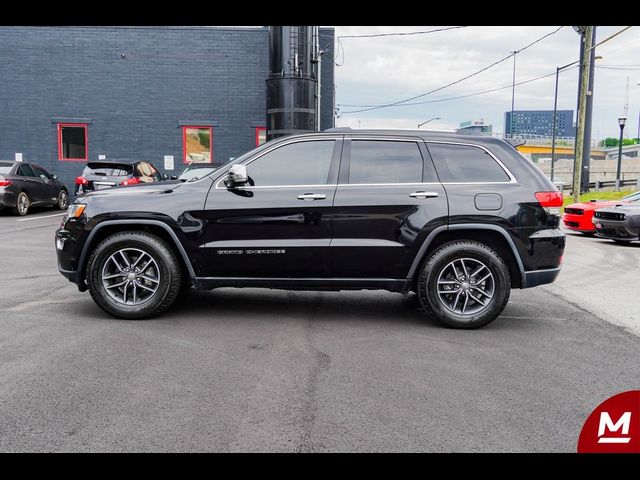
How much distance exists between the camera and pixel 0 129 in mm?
22922

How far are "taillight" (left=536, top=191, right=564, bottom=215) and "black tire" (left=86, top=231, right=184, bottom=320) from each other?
3.53 m

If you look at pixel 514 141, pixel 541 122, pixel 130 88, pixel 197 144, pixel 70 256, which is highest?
pixel 541 122

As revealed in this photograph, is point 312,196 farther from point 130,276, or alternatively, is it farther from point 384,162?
point 130,276

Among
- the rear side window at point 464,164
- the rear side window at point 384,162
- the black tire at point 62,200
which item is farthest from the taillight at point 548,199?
the black tire at point 62,200

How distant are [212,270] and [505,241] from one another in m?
2.83

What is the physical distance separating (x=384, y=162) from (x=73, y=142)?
792 inches

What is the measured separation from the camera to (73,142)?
23.0 metres

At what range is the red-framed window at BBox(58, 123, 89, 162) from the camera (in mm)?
22906

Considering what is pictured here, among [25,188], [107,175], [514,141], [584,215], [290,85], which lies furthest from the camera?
[25,188]

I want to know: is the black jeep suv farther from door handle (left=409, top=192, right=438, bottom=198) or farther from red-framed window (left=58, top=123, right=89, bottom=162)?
red-framed window (left=58, top=123, right=89, bottom=162)

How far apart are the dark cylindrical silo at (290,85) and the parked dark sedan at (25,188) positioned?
7.89 meters

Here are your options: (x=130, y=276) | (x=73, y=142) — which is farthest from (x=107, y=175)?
(x=130, y=276)
